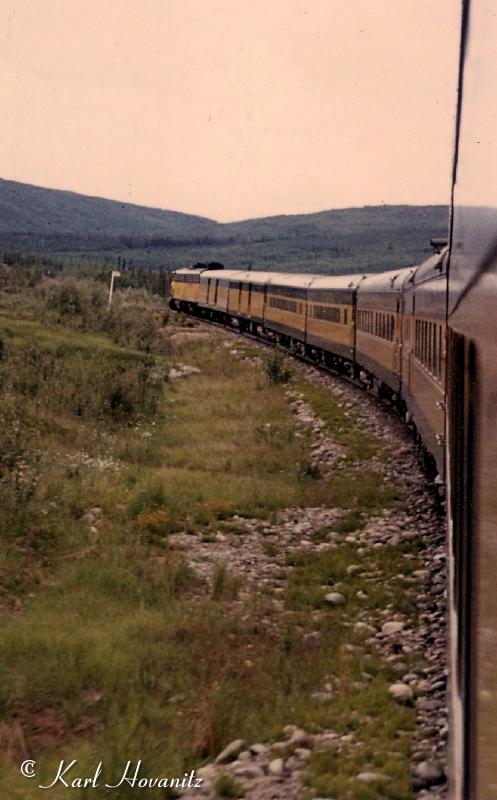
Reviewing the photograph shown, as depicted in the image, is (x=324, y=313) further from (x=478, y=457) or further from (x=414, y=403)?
(x=478, y=457)

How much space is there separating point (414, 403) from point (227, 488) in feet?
9.98

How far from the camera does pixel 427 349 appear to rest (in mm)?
11906

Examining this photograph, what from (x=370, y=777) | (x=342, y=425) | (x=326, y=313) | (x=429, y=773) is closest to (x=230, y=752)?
(x=370, y=777)

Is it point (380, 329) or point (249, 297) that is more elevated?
point (249, 297)

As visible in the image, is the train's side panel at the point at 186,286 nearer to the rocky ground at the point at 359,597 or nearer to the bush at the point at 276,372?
the bush at the point at 276,372

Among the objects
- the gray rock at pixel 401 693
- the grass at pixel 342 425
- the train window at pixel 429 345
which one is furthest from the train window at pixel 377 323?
the gray rock at pixel 401 693

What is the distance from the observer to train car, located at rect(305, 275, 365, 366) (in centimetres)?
2547

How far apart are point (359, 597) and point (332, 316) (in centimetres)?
1898

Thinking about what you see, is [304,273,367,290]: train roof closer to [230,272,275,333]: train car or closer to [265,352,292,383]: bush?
[265,352,292,383]: bush

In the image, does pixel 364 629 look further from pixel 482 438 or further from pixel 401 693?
pixel 482 438

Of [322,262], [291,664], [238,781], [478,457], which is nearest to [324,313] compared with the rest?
[291,664]

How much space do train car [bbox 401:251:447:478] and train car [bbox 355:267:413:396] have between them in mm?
983

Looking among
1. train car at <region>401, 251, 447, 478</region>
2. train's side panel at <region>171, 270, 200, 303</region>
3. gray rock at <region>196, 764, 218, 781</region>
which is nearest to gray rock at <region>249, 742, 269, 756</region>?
gray rock at <region>196, 764, 218, 781</region>

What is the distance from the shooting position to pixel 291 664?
24.7 ft
